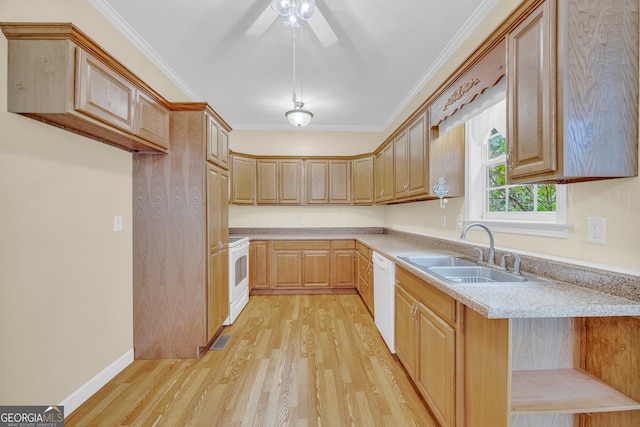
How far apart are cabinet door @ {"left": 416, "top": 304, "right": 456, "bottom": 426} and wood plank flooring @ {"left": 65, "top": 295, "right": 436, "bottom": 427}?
21 cm

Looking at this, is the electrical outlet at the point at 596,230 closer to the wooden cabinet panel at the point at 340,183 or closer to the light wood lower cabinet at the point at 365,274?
the light wood lower cabinet at the point at 365,274

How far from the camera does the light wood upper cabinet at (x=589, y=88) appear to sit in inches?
40.6

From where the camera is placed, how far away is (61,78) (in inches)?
53.6

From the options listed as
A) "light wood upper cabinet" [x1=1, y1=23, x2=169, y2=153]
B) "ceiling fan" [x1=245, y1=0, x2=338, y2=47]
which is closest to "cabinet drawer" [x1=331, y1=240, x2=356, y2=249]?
"ceiling fan" [x1=245, y1=0, x2=338, y2=47]

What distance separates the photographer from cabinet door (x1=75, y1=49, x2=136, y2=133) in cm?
141

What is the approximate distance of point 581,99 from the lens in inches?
40.6

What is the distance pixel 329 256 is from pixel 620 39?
11.2 feet

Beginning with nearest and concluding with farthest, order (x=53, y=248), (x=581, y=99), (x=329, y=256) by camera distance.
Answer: (x=581, y=99) → (x=53, y=248) → (x=329, y=256)

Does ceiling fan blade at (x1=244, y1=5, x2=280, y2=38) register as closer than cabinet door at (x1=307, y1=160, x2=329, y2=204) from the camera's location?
Yes

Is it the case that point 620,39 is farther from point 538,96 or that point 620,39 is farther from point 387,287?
point 387,287

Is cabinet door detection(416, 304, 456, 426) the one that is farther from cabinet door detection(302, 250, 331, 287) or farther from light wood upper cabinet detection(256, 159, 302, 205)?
light wood upper cabinet detection(256, 159, 302, 205)

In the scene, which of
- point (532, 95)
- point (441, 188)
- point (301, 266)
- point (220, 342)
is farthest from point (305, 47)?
point (220, 342)

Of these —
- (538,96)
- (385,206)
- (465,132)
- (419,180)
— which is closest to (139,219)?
(419,180)

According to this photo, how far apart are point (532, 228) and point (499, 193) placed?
56 centimetres
